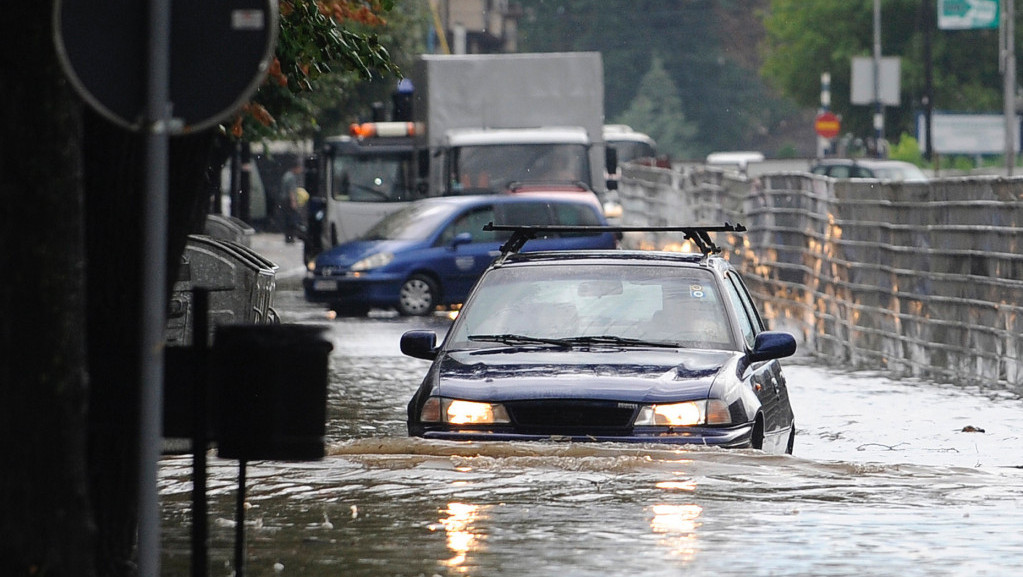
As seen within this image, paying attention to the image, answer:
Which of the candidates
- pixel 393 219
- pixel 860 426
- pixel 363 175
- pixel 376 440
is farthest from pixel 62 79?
pixel 363 175

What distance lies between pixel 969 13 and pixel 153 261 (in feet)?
165

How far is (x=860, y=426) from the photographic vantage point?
46.1 feet

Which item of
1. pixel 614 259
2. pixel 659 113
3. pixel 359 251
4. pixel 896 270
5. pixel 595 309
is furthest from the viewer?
pixel 659 113

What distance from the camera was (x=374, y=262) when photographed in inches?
1025

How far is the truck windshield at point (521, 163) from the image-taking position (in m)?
30.5

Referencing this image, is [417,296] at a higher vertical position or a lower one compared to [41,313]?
lower

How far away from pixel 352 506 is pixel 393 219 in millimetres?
18837

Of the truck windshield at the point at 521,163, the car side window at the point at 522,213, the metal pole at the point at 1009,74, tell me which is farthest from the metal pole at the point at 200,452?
the metal pole at the point at 1009,74

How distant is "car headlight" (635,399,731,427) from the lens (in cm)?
977

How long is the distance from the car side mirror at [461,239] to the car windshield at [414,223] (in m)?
0.34

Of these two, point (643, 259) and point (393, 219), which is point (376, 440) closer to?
point (643, 259)

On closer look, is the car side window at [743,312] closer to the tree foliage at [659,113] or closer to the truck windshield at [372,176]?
the truck windshield at [372,176]

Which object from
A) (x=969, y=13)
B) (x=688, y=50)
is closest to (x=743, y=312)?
(x=969, y=13)

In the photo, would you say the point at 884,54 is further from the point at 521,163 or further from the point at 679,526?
the point at 679,526
